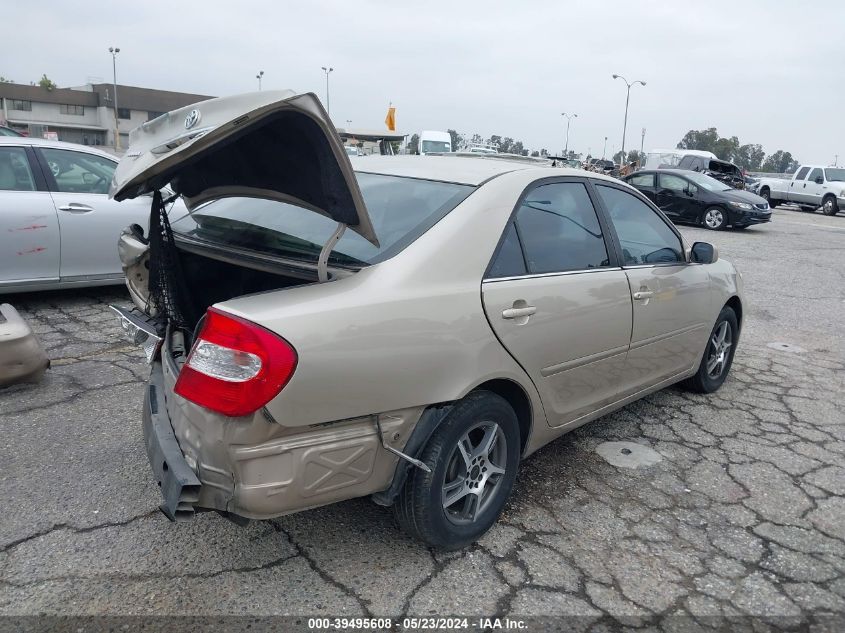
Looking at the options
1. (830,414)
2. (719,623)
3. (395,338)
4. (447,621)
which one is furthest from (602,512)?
(830,414)

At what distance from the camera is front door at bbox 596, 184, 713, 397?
11.8 feet

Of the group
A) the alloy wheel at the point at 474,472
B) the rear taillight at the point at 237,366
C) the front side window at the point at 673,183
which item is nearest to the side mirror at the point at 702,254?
the alloy wheel at the point at 474,472

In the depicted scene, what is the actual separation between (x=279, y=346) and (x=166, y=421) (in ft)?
2.47

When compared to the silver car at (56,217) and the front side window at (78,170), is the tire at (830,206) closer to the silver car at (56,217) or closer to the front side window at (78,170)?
the silver car at (56,217)

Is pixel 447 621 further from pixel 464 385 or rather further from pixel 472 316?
pixel 472 316

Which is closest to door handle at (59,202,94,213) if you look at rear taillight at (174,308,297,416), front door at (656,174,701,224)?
rear taillight at (174,308,297,416)

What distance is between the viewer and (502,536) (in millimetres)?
2895

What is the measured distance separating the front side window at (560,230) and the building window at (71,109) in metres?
82.1

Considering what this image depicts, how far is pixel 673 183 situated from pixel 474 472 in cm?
1558

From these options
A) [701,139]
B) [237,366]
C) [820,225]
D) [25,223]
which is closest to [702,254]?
[237,366]

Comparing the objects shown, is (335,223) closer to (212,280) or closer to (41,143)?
(212,280)

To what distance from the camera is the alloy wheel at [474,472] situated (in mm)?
2695

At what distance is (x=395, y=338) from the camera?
2344 mm

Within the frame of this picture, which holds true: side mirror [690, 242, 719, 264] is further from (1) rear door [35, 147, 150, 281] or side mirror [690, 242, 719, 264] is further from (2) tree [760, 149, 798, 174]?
(2) tree [760, 149, 798, 174]
